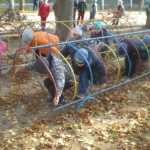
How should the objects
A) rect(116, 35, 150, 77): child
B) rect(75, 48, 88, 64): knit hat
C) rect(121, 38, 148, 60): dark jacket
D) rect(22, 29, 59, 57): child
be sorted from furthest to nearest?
rect(121, 38, 148, 60): dark jacket
rect(116, 35, 150, 77): child
rect(22, 29, 59, 57): child
rect(75, 48, 88, 64): knit hat

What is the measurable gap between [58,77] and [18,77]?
210cm

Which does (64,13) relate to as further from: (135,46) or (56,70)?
(56,70)

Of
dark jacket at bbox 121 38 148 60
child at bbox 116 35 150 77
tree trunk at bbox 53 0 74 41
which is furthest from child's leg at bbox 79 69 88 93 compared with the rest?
tree trunk at bbox 53 0 74 41

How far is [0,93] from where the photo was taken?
5117 millimetres

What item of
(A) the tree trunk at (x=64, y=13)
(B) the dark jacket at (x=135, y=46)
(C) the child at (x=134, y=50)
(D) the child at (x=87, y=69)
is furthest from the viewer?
(A) the tree trunk at (x=64, y=13)

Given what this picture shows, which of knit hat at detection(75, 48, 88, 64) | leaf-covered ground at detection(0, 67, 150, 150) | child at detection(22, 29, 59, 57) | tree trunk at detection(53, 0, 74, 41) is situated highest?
tree trunk at detection(53, 0, 74, 41)

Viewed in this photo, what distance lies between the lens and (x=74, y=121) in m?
4.24

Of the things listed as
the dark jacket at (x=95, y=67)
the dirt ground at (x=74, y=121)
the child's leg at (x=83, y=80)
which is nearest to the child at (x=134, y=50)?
the dirt ground at (x=74, y=121)

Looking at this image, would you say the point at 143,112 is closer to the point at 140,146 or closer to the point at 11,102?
the point at 140,146

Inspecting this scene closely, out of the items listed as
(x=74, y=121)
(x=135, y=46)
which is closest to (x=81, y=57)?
(x=74, y=121)

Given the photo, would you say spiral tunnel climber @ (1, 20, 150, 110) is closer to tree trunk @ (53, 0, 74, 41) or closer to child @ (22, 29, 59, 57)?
child @ (22, 29, 59, 57)

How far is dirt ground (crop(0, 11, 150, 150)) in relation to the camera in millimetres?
3699

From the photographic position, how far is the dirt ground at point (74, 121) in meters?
3.70

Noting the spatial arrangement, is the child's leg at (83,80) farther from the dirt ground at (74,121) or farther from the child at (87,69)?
the dirt ground at (74,121)
